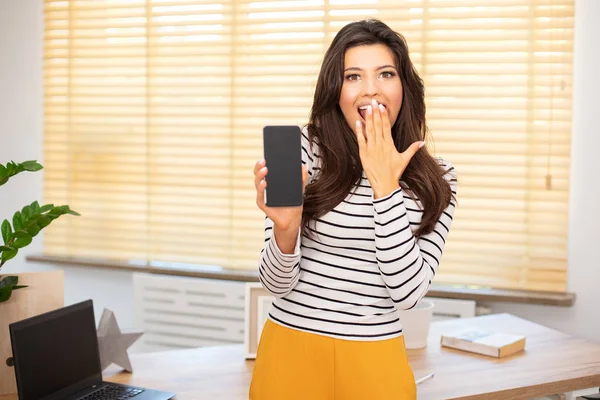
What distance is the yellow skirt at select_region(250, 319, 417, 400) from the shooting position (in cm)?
133

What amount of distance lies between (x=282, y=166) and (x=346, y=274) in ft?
0.86

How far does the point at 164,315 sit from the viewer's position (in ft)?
10.3

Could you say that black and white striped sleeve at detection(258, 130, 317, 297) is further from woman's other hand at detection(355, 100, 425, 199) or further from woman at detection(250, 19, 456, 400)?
woman's other hand at detection(355, 100, 425, 199)

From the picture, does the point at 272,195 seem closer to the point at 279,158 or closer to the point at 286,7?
the point at 279,158

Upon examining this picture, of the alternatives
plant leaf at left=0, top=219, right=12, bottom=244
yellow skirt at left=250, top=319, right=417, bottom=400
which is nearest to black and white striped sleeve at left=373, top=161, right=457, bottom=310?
yellow skirt at left=250, top=319, right=417, bottom=400

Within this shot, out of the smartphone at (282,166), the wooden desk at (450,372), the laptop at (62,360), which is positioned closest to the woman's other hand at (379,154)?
the smartphone at (282,166)

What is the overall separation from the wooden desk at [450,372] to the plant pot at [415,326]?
1.1 inches

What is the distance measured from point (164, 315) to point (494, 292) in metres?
1.43

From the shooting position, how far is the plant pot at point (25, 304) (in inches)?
66.4

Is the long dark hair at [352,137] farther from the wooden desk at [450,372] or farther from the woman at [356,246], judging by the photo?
the wooden desk at [450,372]

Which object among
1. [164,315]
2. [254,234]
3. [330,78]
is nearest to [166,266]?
[164,315]

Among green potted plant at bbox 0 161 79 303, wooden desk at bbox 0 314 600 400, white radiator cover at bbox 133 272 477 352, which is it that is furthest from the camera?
white radiator cover at bbox 133 272 477 352

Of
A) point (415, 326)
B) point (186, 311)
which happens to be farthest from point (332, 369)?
point (186, 311)

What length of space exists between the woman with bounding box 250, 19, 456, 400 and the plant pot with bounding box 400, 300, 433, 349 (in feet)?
2.13
